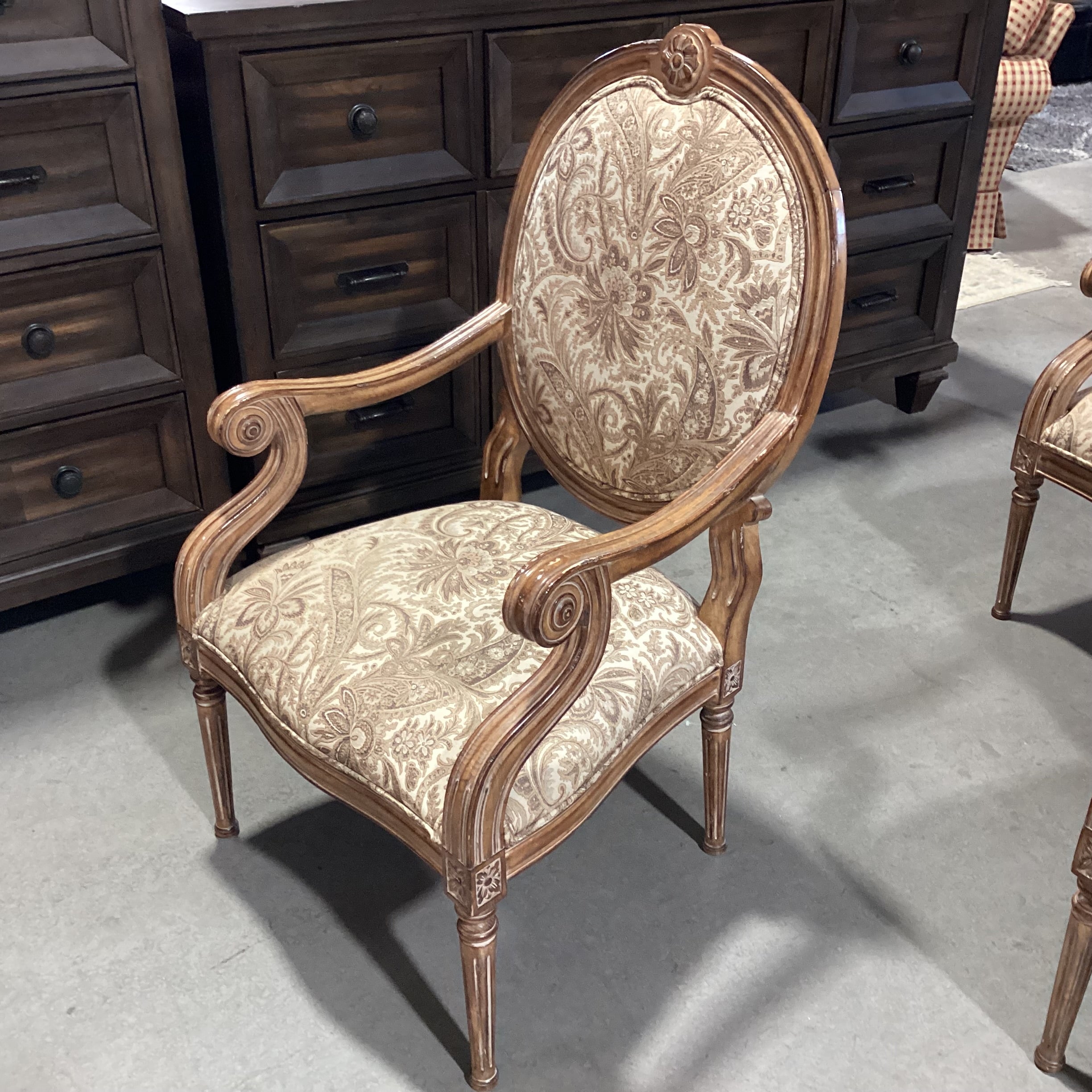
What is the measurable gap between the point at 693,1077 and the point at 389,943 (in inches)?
15.8

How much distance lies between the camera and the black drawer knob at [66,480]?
1840 mm

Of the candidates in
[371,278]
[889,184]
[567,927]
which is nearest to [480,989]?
[567,927]

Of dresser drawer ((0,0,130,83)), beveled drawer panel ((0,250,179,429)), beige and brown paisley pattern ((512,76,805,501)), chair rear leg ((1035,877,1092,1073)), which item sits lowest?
chair rear leg ((1035,877,1092,1073))

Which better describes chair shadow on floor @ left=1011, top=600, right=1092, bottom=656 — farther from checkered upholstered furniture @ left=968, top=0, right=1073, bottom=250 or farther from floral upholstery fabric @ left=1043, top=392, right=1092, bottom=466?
checkered upholstered furniture @ left=968, top=0, right=1073, bottom=250

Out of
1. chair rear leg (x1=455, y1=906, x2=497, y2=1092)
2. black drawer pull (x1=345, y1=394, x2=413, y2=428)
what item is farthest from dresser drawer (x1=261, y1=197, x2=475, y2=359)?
chair rear leg (x1=455, y1=906, x2=497, y2=1092)

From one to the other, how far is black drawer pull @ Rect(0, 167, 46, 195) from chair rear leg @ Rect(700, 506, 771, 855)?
1008 mm

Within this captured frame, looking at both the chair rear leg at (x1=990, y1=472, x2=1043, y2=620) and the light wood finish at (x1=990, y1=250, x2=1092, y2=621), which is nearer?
the light wood finish at (x1=990, y1=250, x2=1092, y2=621)

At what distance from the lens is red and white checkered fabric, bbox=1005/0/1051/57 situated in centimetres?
378

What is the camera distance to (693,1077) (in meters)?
1.37

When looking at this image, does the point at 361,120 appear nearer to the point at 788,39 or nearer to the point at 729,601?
the point at 788,39

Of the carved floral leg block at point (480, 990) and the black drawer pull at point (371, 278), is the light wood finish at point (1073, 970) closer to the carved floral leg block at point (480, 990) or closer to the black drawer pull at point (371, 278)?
the carved floral leg block at point (480, 990)

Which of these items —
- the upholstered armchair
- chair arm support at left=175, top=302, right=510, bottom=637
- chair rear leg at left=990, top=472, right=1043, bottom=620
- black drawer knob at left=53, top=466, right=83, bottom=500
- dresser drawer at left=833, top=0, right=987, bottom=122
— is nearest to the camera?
the upholstered armchair

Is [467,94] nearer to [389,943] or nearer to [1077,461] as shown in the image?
[1077,461]

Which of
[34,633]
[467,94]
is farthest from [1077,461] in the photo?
[34,633]
